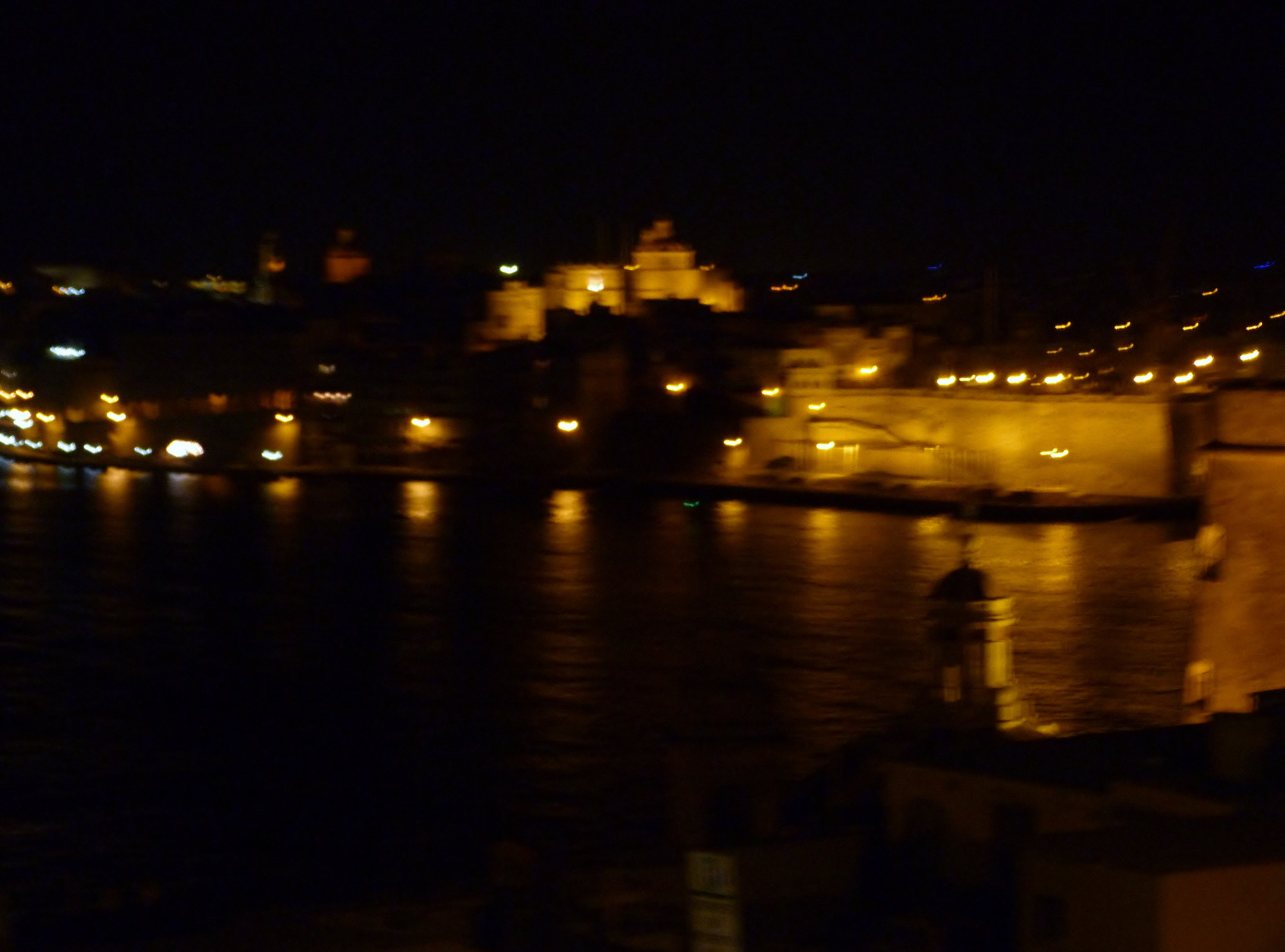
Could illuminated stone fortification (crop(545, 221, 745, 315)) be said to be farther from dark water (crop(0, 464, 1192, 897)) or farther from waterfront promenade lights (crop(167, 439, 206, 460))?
dark water (crop(0, 464, 1192, 897))

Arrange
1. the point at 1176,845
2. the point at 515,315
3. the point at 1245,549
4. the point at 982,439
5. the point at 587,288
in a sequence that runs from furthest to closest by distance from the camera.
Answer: the point at 515,315
the point at 587,288
the point at 982,439
the point at 1245,549
the point at 1176,845

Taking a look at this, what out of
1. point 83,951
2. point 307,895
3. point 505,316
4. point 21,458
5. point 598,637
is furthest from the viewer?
point 505,316

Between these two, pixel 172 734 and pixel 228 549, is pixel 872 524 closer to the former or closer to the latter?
pixel 228 549

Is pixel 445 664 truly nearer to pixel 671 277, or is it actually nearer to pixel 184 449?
pixel 184 449

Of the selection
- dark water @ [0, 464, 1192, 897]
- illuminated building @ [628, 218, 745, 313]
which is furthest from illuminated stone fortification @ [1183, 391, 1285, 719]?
illuminated building @ [628, 218, 745, 313]

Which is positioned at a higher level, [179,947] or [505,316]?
[505,316]

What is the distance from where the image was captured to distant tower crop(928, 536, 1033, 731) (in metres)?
2.79

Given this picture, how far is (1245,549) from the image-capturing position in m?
2.42

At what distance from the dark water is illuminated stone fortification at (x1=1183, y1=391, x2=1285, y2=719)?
770 millimetres

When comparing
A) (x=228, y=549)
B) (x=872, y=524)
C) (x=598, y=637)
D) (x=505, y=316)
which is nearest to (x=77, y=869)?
(x=598, y=637)

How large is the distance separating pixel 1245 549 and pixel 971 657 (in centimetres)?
57

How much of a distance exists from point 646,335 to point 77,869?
48.3 ft

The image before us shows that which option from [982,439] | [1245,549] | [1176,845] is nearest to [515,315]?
[982,439]

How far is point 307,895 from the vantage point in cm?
322
